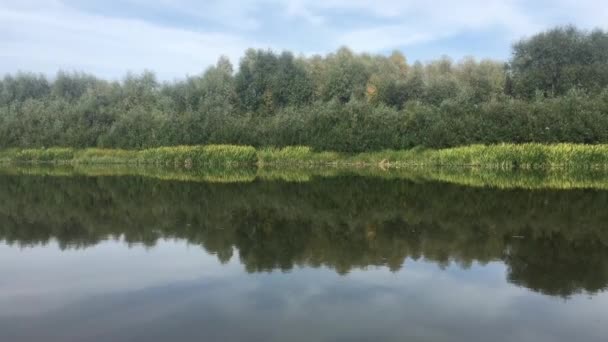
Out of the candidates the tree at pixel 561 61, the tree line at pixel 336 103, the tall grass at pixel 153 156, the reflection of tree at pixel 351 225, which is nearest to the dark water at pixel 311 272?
the reflection of tree at pixel 351 225

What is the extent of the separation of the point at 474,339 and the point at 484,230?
20.7 ft

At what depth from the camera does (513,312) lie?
6.52m

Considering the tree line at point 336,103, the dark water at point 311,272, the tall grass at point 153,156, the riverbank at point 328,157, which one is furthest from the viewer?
the tall grass at point 153,156

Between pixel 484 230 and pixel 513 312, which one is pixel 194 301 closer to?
pixel 513 312

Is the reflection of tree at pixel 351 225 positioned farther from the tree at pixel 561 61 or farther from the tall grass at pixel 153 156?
the tree at pixel 561 61

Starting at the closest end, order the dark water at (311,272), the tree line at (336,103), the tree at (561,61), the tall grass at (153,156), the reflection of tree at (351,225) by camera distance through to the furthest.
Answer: the dark water at (311,272) → the reflection of tree at (351,225) → the tree line at (336,103) → the tall grass at (153,156) → the tree at (561,61)

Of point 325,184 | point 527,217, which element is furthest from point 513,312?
point 325,184

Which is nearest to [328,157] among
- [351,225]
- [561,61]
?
[561,61]

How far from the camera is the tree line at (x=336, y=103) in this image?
40219 mm

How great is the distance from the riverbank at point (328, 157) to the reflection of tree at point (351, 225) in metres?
16.7

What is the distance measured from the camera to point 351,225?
12.9 metres

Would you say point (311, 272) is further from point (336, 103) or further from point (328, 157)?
point (336, 103)

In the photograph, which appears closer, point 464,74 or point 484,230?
point 484,230

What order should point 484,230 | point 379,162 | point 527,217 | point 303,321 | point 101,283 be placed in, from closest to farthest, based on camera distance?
1. point 303,321
2. point 101,283
3. point 484,230
4. point 527,217
5. point 379,162
